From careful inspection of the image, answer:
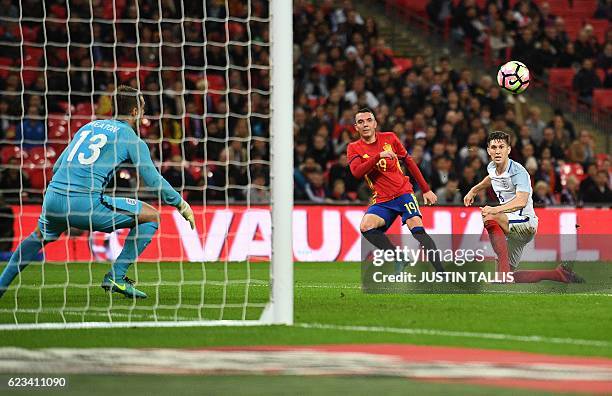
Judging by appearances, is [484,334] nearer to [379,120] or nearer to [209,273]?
[209,273]

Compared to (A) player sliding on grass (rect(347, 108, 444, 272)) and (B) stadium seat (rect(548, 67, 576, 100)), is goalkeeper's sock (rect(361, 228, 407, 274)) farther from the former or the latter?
(B) stadium seat (rect(548, 67, 576, 100))

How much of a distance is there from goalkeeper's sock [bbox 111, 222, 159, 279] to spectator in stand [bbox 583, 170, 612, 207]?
39.3 ft

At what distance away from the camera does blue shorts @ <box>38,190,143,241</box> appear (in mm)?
10266

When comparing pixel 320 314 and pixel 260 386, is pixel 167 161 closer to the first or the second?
pixel 320 314

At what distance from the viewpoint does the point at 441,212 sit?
19.4 metres

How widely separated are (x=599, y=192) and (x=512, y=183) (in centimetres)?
913

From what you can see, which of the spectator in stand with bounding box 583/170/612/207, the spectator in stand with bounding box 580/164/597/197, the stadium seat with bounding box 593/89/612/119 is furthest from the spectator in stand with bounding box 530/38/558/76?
the spectator in stand with bounding box 583/170/612/207

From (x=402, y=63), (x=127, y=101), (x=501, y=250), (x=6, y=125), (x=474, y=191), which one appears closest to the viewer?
(x=127, y=101)

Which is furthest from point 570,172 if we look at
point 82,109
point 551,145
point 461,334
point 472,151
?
point 461,334

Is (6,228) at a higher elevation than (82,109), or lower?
lower

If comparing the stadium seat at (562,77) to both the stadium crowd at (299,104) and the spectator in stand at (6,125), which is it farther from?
the spectator in stand at (6,125)

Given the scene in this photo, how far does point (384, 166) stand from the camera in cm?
1310

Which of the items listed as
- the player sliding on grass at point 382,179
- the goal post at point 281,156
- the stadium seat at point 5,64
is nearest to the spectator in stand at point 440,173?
the stadium seat at point 5,64

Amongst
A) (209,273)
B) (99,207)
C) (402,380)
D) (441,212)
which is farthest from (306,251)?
(402,380)
